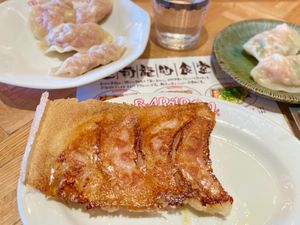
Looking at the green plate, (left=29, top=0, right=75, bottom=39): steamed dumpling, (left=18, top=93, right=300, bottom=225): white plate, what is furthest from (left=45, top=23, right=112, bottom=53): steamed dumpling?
the green plate

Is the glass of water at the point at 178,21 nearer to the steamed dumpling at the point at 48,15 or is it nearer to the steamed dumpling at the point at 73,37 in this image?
the steamed dumpling at the point at 73,37

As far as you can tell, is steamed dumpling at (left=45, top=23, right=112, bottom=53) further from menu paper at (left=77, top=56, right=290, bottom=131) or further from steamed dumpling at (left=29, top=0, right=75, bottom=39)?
menu paper at (left=77, top=56, right=290, bottom=131)

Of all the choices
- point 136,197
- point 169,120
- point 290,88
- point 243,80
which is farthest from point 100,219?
point 290,88

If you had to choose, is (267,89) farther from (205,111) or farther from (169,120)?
(169,120)

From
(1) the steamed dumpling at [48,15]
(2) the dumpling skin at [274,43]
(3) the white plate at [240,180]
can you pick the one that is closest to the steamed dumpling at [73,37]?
(1) the steamed dumpling at [48,15]

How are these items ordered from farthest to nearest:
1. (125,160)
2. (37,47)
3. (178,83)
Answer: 1. (37,47)
2. (178,83)
3. (125,160)

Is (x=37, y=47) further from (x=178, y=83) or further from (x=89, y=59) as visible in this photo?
(x=178, y=83)

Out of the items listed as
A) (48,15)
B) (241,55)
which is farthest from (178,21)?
(48,15)
